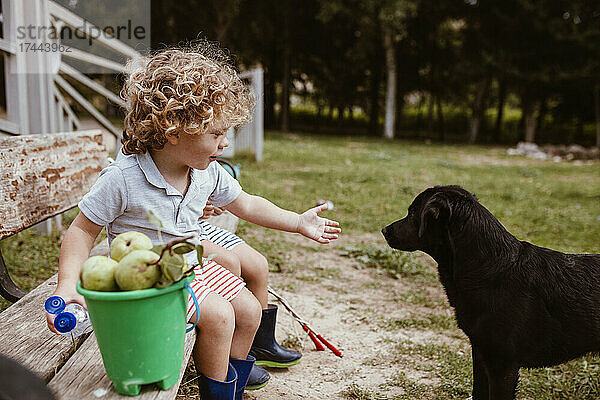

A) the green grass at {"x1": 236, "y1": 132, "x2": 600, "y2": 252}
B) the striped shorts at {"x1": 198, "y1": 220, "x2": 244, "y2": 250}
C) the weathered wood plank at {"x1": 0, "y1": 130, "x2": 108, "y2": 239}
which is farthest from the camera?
the green grass at {"x1": 236, "y1": 132, "x2": 600, "y2": 252}

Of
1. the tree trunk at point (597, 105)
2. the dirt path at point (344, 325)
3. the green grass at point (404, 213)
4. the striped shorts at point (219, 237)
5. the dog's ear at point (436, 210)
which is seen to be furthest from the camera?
the tree trunk at point (597, 105)

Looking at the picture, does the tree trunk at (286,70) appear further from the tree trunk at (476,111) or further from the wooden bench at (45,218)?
the wooden bench at (45,218)

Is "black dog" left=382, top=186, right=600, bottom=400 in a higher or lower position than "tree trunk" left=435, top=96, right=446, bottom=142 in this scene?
lower

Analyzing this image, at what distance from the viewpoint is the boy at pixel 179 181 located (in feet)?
7.23

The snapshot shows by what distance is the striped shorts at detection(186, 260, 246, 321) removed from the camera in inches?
91.0

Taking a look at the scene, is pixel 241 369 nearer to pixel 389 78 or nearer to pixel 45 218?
pixel 45 218

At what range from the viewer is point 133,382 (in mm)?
1658

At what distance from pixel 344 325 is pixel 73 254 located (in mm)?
2429

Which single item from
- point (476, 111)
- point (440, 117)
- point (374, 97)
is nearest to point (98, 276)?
point (476, 111)

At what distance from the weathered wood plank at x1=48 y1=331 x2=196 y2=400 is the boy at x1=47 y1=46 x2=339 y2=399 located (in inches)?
11.0

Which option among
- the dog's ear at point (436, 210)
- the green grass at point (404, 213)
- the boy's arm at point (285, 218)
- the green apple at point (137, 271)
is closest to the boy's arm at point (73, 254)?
the green apple at point (137, 271)

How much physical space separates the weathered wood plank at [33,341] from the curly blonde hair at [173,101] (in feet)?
2.67

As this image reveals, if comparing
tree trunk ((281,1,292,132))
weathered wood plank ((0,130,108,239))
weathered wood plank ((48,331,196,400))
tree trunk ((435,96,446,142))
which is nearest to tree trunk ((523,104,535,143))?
tree trunk ((435,96,446,142))

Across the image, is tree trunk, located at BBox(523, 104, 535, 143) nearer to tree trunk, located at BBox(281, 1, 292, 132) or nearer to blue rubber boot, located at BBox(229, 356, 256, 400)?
tree trunk, located at BBox(281, 1, 292, 132)
